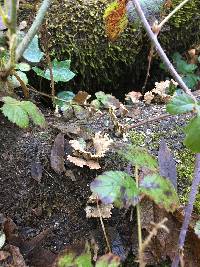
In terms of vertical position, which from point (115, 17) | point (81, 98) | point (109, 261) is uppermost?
point (115, 17)

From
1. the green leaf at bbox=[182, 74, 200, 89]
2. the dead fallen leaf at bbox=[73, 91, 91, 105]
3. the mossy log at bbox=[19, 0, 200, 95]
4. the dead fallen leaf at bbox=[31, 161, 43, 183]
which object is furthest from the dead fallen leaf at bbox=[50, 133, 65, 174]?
the green leaf at bbox=[182, 74, 200, 89]

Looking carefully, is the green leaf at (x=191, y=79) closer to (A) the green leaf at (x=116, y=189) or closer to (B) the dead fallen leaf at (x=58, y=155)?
(B) the dead fallen leaf at (x=58, y=155)

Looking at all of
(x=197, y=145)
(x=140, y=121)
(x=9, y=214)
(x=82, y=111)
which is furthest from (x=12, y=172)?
(x=197, y=145)

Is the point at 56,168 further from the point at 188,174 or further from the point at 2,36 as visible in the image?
the point at 2,36

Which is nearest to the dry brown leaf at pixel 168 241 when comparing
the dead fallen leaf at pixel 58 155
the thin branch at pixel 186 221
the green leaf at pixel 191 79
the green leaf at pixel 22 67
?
the thin branch at pixel 186 221

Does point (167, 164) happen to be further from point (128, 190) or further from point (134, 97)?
point (134, 97)

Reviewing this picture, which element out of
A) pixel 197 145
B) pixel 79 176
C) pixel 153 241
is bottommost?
pixel 153 241

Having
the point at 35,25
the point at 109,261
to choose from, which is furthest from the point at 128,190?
the point at 35,25
